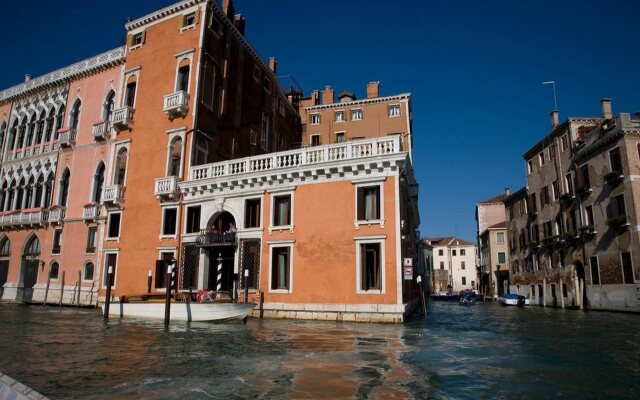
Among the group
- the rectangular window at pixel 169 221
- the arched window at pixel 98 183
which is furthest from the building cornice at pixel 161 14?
the rectangular window at pixel 169 221

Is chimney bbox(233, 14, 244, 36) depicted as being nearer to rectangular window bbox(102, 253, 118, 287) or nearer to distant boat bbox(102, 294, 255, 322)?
rectangular window bbox(102, 253, 118, 287)

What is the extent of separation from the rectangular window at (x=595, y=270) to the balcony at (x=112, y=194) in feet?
91.7

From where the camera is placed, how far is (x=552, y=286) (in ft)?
103

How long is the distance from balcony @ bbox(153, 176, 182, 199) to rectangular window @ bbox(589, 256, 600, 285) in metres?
24.7

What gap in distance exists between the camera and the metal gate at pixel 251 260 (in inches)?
714

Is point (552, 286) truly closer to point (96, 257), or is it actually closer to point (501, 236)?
point (501, 236)

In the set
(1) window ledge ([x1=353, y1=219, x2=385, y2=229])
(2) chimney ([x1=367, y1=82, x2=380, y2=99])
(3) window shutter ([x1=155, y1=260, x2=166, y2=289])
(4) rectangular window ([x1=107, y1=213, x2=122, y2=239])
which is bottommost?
(3) window shutter ([x1=155, y1=260, x2=166, y2=289])

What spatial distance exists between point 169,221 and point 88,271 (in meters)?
7.10

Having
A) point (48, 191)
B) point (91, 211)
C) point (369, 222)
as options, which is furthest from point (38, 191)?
point (369, 222)

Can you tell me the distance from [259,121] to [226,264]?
37.4 feet

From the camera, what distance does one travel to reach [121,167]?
79.0 feet

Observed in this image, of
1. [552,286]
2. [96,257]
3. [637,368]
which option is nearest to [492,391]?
[637,368]

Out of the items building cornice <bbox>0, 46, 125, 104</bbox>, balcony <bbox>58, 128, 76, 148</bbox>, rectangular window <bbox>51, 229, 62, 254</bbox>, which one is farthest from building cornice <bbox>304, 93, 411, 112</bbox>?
rectangular window <bbox>51, 229, 62, 254</bbox>

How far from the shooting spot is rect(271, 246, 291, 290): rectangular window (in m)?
17.7
